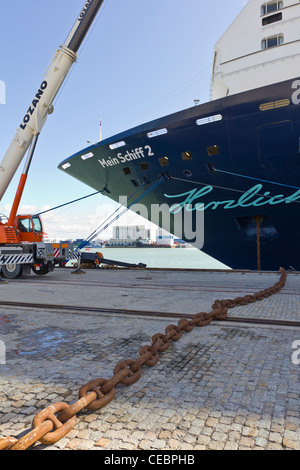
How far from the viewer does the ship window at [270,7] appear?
52.0ft

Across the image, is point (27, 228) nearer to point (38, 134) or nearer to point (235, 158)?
point (38, 134)

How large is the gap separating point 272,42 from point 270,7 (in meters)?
2.20

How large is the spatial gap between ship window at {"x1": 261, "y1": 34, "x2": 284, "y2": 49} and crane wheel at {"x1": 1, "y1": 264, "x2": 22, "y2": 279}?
16219 millimetres

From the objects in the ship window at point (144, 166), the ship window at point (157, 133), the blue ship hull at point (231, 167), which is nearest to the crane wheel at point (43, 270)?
the blue ship hull at point (231, 167)

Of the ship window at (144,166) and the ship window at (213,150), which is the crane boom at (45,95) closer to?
the ship window at (144,166)

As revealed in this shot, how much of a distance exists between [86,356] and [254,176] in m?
10.9

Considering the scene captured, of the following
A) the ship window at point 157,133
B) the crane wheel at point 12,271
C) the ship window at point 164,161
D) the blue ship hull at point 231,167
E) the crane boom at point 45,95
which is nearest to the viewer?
the blue ship hull at point 231,167

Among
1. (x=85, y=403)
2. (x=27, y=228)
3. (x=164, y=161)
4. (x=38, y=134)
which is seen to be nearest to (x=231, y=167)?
(x=164, y=161)

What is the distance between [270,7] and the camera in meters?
16.1

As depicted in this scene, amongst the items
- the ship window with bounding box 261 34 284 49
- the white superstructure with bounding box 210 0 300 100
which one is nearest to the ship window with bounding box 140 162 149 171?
the white superstructure with bounding box 210 0 300 100

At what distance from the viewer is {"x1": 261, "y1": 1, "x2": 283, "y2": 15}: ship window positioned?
15.8 meters

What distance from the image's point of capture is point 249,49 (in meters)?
15.9

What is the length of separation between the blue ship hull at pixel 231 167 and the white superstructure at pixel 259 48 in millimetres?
5332
